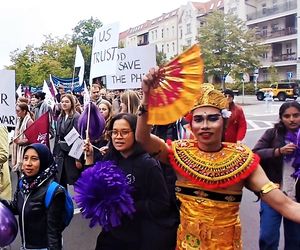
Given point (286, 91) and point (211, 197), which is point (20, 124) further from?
point (286, 91)

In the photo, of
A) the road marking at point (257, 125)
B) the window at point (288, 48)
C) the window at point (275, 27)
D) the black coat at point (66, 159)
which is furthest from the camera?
the window at point (275, 27)

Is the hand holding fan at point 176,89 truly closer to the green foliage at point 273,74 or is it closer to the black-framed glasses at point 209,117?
the black-framed glasses at point 209,117

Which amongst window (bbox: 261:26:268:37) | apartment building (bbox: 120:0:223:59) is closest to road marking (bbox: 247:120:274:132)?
window (bbox: 261:26:268:37)

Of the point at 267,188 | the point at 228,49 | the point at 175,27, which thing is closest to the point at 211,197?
the point at 267,188

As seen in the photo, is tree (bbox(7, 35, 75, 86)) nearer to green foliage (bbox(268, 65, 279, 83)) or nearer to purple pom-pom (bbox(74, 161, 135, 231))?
green foliage (bbox(268, 65, 279, 83))

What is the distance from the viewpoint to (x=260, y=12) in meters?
52.9

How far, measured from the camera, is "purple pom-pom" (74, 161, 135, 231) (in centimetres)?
268

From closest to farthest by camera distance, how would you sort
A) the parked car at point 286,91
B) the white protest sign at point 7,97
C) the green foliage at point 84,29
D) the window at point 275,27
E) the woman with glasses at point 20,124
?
the white protest sign at point 7,97, the woman with glasses at point 20,124, the parked car at point 286,91, the window at point 275,27, the green foliage at point 84,29

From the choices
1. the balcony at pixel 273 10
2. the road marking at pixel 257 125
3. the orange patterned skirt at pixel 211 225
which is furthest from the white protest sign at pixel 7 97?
the balcony at pixel 273 10

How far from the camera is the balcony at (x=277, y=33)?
4825 centimetres

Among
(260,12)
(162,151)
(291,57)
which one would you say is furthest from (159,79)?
(260,12)

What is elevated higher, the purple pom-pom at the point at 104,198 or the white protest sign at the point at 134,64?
the white protest sign at the point at 134,64

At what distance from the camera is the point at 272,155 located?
3.82m

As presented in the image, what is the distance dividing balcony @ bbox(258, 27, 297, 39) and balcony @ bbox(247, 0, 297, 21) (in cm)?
205
